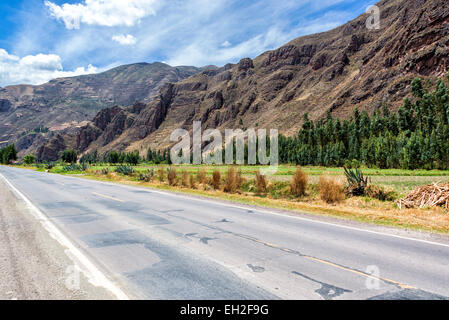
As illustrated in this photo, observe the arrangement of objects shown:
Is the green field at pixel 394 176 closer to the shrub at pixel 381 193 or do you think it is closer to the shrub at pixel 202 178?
the shrub at pixel 381 193

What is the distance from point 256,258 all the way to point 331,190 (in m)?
10.6

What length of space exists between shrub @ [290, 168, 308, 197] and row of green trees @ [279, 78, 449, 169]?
127 feet

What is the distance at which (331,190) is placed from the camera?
14.9 meters

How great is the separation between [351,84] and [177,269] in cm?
14086

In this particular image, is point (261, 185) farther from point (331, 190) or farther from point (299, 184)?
point (331, 190)

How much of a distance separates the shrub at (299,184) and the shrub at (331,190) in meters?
1.73

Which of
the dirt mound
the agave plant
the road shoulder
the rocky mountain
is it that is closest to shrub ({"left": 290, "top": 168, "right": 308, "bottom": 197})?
the agave plant

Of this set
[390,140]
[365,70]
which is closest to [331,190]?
[390,140]

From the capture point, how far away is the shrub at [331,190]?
14697mm

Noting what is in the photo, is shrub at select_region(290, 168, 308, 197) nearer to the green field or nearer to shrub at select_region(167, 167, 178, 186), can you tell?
the green field

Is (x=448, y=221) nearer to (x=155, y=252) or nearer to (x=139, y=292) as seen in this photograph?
(x=155, y=252)

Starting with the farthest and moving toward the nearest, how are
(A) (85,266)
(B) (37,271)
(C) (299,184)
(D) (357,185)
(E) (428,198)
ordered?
(C) (299,184) → (D) (357,185) → (E) (428,198) → (A) (85,266) → (B) (37,271)

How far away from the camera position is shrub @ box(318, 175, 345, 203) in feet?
48.2
